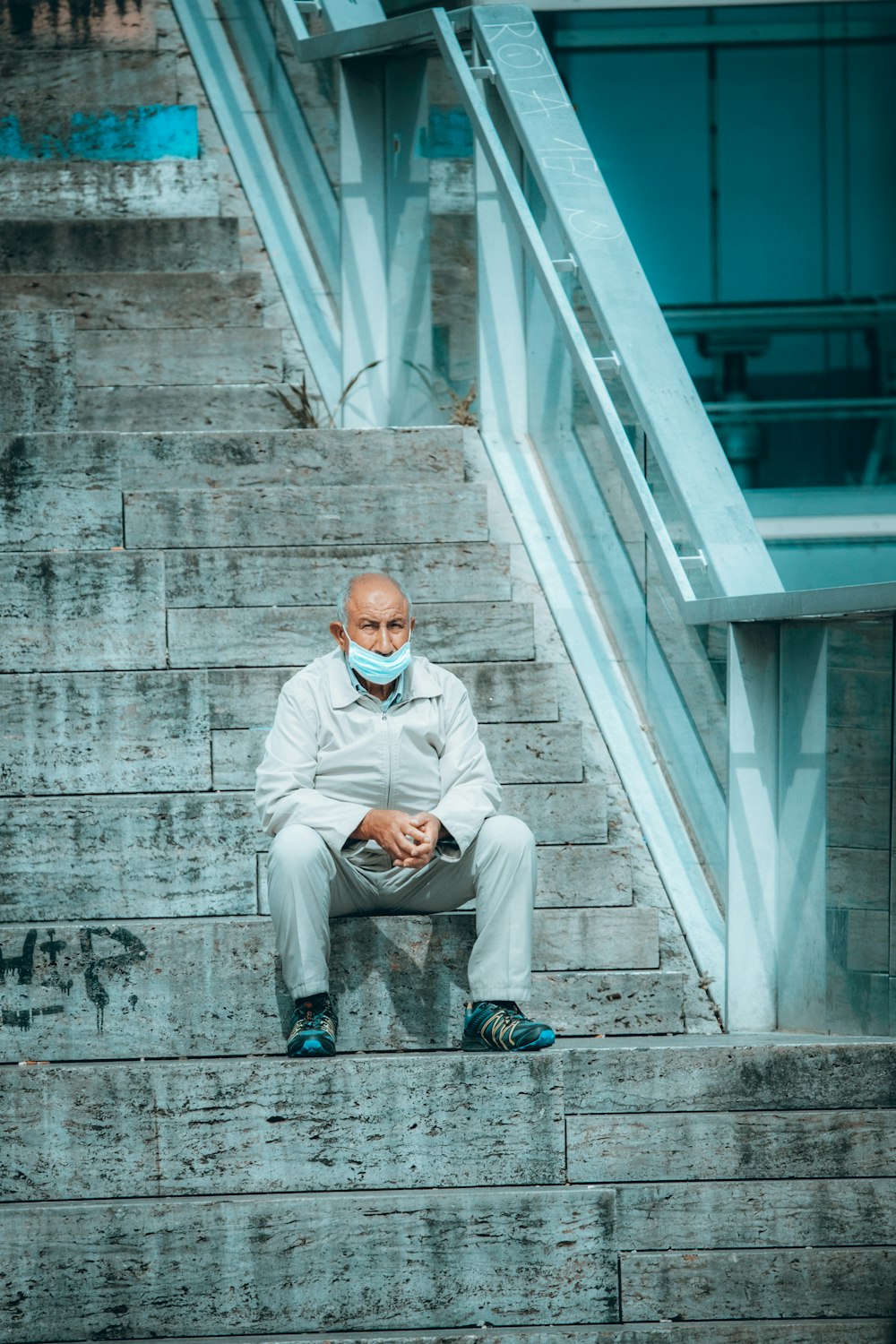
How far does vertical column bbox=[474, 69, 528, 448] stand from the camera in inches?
260

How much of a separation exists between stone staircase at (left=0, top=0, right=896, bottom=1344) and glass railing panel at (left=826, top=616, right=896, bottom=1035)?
290 millimetres

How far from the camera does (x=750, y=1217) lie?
13.0 feet

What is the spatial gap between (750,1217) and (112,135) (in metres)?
6.17

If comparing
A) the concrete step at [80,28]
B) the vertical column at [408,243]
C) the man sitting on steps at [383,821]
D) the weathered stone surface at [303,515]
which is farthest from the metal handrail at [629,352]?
the concrete step at [80,28]

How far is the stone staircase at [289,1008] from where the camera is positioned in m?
3.87

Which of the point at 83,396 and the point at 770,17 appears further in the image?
the point at 770,17

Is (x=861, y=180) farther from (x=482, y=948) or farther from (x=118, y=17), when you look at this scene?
(x=482, y=948)

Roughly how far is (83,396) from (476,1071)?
3685 millimetres

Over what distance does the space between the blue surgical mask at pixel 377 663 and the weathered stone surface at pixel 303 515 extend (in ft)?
4.51

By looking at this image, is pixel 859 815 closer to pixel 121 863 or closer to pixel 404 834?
pixel 404 834

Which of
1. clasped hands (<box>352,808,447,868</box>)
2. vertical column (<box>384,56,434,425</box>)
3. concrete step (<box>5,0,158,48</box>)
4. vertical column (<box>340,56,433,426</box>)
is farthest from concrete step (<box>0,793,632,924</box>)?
concrete step (<box>5,0,158,48</box>)

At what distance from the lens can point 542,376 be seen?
6316 mm

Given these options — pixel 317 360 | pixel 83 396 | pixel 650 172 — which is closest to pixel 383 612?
pixel 83 396

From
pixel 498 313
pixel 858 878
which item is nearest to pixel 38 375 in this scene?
pixel 498 313
